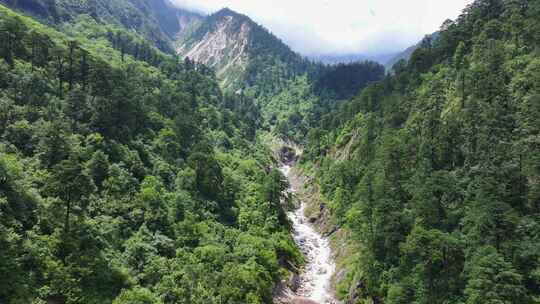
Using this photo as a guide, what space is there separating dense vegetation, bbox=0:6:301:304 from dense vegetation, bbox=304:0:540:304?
72.1 ft

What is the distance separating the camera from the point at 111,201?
2916 inches

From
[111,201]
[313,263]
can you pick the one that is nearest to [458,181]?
[313,263]

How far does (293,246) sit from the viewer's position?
9438cm

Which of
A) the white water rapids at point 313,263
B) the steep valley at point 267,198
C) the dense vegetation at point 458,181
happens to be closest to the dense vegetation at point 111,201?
the steep valley at point 267,198

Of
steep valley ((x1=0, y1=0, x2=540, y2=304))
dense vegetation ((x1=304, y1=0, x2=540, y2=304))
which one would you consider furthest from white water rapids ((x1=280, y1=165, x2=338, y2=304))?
dense vegetation ((x1=304, y1=0, x2=540, y2=304))

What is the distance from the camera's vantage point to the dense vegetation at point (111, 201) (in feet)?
187

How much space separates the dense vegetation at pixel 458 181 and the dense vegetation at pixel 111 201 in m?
22.0

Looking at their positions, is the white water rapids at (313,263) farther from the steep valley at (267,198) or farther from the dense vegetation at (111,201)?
the dense vegetation at (111,201)

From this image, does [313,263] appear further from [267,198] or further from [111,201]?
[111,201]

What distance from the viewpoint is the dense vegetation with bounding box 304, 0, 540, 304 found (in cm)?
5816

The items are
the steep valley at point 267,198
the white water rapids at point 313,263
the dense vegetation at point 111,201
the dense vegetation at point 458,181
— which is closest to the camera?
the dense vegetation at point 111,201

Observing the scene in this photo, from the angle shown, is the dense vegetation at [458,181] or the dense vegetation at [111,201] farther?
the dense vegetation at [458,181]

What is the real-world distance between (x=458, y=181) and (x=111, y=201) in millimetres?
65439

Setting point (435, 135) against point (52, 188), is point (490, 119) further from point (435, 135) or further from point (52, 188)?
point (52, 188)
